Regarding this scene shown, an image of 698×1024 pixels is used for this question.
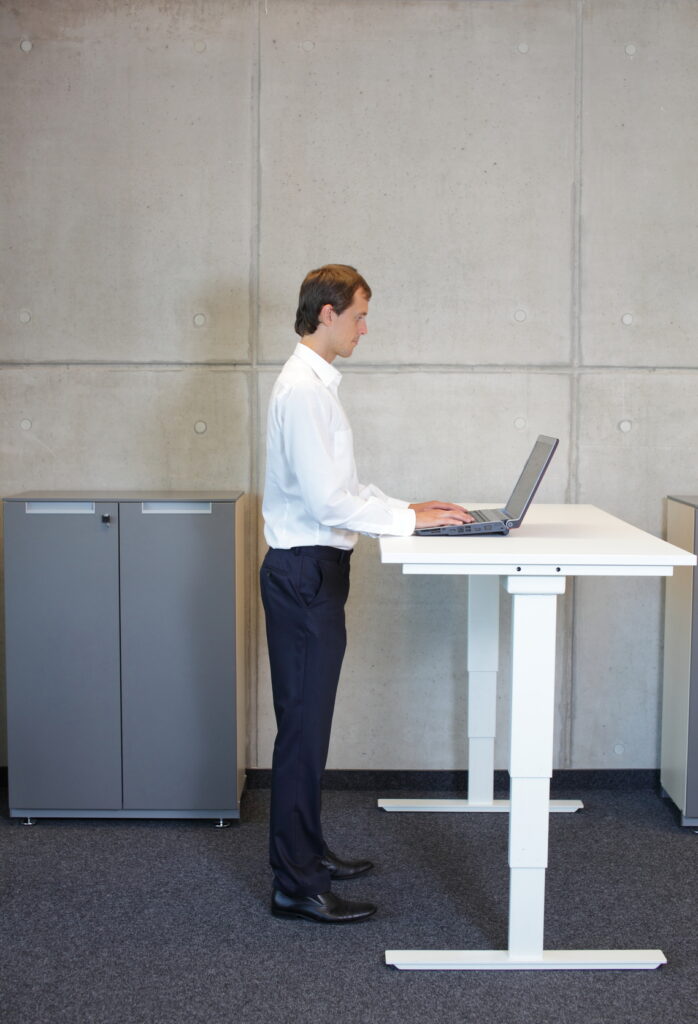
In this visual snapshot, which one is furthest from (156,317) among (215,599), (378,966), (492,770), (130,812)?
(378,966)

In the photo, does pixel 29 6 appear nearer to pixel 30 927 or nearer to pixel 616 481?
pixel 616 481

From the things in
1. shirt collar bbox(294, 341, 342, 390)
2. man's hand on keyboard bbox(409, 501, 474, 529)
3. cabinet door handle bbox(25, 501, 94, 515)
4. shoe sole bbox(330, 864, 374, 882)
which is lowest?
shoe sole bbox(330, 864, 374, 882)

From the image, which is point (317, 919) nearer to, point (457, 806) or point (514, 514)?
point (457, 806)

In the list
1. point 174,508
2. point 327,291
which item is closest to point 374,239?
point 327,291

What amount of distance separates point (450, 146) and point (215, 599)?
2.01m

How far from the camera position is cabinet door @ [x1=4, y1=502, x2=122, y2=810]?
12.6ft

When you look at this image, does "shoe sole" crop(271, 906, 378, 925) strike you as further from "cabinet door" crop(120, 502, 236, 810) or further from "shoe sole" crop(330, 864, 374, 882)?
"cabinet door" crop(120, 502, 236, 810)

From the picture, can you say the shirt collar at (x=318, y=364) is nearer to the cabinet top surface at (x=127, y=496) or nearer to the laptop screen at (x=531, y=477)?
the laptop screen at (x=531, y=477)

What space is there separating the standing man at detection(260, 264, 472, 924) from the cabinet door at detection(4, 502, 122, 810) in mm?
1029

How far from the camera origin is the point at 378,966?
2.85 m

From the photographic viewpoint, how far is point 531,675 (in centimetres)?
278

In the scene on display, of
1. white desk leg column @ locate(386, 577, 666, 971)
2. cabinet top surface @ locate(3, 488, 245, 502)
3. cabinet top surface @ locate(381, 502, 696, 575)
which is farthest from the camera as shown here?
cabinet top surface @ locate(3, 488, 245, 502)

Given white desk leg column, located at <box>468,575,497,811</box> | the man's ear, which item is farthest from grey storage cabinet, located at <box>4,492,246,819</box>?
the man's ear

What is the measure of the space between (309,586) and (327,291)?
0.87m
